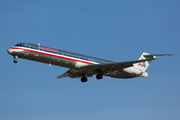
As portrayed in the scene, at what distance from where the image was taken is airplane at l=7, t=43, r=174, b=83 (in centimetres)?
3512

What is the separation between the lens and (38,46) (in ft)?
118

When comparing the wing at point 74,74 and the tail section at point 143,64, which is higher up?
the tail section at point 143,64

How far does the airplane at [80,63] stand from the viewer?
3512 centimetres

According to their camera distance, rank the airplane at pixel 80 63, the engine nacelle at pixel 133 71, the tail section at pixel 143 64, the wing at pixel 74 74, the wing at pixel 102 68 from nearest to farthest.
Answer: the airplane at pixel 80 63
the wing at pixel 102 68
the wing at pixel 74 74
the engine nacelle at pixel 133 71
the tail section at pixel 143 64

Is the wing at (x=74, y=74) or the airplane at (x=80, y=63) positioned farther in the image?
the wing at (x=74, y=74)

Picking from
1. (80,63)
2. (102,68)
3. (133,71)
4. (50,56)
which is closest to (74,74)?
(102,68)

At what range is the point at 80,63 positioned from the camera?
38469 mm

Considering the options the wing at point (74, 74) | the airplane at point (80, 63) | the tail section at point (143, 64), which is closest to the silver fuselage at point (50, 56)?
the airplane at point (80, 63)

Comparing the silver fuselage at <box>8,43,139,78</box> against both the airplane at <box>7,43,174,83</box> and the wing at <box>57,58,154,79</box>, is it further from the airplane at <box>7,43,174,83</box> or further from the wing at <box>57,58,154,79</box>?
the wing at <box>57,58,154,79</box>

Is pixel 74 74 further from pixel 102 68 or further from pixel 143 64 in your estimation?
pixel 143 64

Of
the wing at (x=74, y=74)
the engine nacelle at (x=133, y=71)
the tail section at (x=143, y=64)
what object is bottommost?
the wing at (x=74, y=74)

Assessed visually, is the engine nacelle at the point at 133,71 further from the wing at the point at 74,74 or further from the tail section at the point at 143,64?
the wing at the point at 74,74

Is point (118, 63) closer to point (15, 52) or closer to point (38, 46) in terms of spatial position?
point (38, 46)

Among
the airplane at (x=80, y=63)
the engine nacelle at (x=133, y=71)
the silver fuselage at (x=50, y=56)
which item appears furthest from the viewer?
the engine nacelle at (x=133, y=71)
